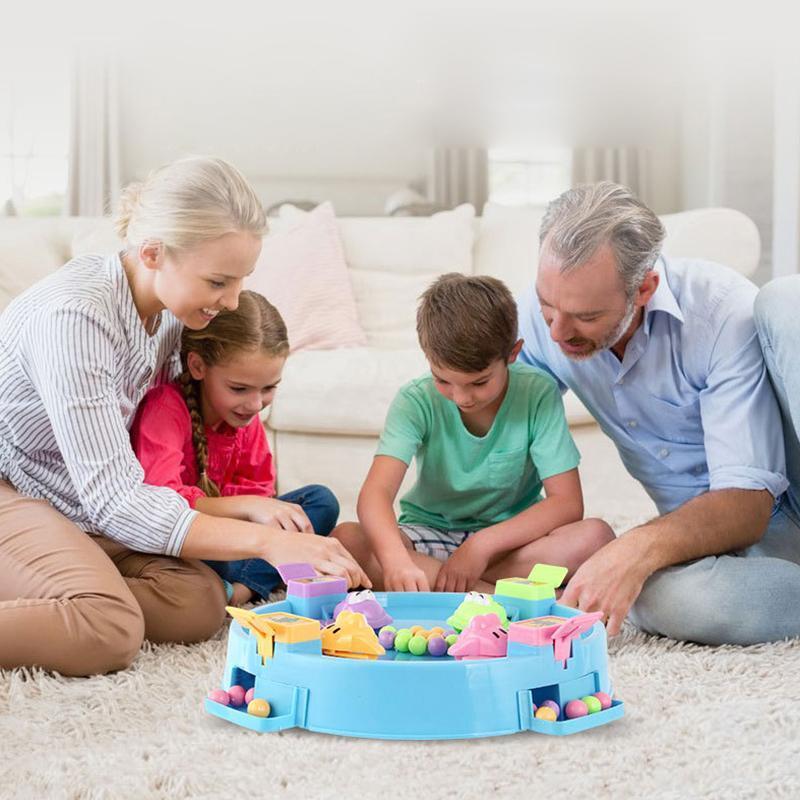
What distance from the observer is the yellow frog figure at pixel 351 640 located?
3.97 ft

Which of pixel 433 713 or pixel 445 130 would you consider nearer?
pixel 433 713

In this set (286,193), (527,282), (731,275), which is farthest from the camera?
(286,193)

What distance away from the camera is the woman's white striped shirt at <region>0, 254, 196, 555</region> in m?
1.45

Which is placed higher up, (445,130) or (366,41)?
(366,41)

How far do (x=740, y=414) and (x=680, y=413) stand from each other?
112mm

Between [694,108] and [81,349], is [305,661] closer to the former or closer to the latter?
[81,349]

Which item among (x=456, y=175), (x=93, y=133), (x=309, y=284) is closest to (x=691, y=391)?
(x=309, y=284)

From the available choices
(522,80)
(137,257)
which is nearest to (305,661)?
(137,257)

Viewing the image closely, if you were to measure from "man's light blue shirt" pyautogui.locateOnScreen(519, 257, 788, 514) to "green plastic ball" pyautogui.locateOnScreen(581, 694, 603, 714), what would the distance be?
20.1 inches

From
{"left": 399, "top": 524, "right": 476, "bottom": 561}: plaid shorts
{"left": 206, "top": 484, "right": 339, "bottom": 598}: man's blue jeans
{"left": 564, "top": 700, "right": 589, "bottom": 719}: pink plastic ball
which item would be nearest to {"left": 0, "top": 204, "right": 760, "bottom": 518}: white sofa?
{"left": 206, "top": 484, "right": 339, "bottom": 598}: man's blue jeans

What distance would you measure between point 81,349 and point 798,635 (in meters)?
1.04

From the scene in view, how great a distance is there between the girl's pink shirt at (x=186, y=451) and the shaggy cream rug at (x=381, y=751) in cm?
35

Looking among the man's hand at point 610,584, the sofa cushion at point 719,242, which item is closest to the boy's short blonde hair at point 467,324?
the man's hand at point 610,584

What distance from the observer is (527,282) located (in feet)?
10.3
